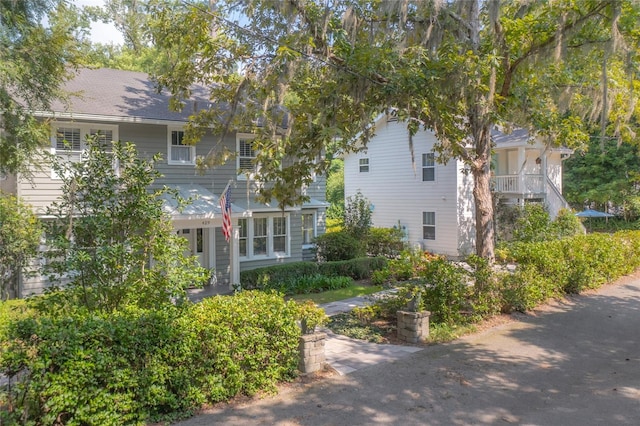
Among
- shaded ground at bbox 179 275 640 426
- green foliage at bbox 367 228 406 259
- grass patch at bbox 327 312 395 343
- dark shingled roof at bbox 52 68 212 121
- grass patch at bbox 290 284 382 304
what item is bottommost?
shaded ground at bbox 179 275 640 426

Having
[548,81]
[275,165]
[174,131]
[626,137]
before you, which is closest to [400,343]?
[275,165]

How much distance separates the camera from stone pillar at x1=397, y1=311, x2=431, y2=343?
28.5 feet

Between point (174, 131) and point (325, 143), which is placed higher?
point (174, 131)

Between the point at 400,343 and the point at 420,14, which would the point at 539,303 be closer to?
the point at 400,343

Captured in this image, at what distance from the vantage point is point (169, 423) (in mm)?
5441

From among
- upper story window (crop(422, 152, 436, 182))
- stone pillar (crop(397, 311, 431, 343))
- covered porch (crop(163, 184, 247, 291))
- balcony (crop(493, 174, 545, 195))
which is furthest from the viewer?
balcony (crop(493, 174, 545, 195))

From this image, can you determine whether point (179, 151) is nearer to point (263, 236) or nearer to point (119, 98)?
point (119, 98)

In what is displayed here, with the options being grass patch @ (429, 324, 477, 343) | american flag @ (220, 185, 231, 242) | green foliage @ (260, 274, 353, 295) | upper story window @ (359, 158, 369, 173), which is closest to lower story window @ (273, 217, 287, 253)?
green foliage @ (260, 274, 353, 295)

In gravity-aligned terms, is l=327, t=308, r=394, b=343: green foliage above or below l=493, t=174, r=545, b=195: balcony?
below

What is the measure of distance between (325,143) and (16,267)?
7611 mm

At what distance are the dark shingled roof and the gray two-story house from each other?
0.08 ft

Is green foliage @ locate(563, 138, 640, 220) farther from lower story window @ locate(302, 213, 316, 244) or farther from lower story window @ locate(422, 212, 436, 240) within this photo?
lower story window @ locate(302, 213, 316, 244)

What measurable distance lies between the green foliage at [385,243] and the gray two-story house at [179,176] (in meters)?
3.46

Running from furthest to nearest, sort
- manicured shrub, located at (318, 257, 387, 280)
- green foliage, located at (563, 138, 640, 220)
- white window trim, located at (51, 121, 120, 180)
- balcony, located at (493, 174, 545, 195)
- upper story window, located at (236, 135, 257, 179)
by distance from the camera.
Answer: green foliage, located at (563, 138, 640, 220) < balcony, located at (493, 174, 545, 195) < upper story window, located at (236, 135, 257, 179) < manicured shrub, located at (318, 257, 387, 280) < white window trim, located at (51, 121, 120, 180)
